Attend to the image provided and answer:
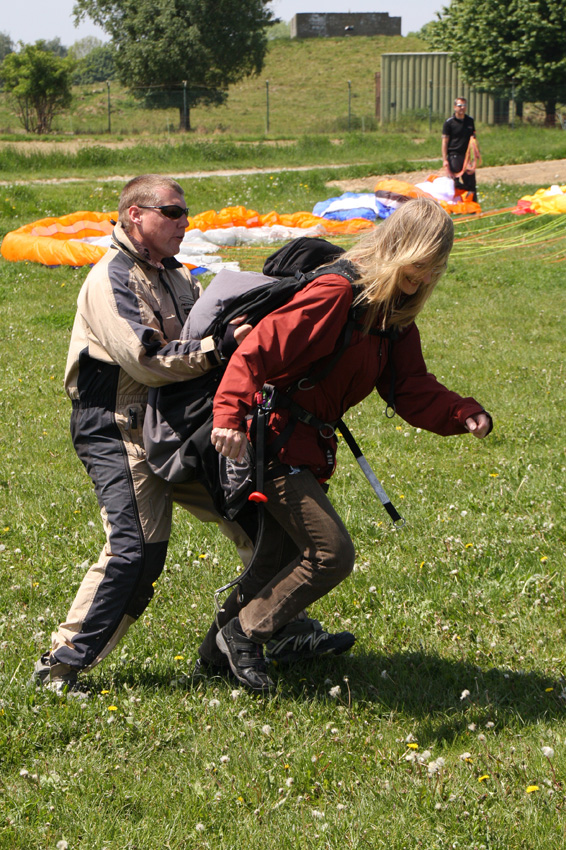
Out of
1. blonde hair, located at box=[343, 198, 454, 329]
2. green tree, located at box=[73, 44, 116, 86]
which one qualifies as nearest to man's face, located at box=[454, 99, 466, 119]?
blonde hair, located at box=[343, 198, 454, 329]

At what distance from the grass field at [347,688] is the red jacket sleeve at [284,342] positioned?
4.44 ft

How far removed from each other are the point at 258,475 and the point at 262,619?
29.8 inches

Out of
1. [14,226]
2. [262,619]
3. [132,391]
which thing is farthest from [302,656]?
[14,226]

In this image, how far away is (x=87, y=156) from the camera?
25.8m

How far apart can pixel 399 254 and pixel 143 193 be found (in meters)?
1.13

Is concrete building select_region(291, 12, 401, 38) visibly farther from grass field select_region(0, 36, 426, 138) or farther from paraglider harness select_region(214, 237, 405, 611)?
paraglider harness select_region(214, 237, 405, 611)

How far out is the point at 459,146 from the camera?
19312 mm

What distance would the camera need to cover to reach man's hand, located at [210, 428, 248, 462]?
3.29 metres

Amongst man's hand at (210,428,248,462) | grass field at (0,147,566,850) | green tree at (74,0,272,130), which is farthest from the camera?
green tree at (74,0,272,130)

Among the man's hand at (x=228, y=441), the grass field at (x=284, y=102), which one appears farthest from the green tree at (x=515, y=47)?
the man's hand at (x=228, y=441)

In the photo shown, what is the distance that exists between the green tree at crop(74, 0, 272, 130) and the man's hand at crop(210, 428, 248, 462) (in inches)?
1720

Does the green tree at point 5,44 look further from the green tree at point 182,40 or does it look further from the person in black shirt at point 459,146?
the person in black shirt at point 459,146

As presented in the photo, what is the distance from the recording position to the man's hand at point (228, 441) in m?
3.29

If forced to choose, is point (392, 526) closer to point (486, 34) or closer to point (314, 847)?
point (314, 847)
